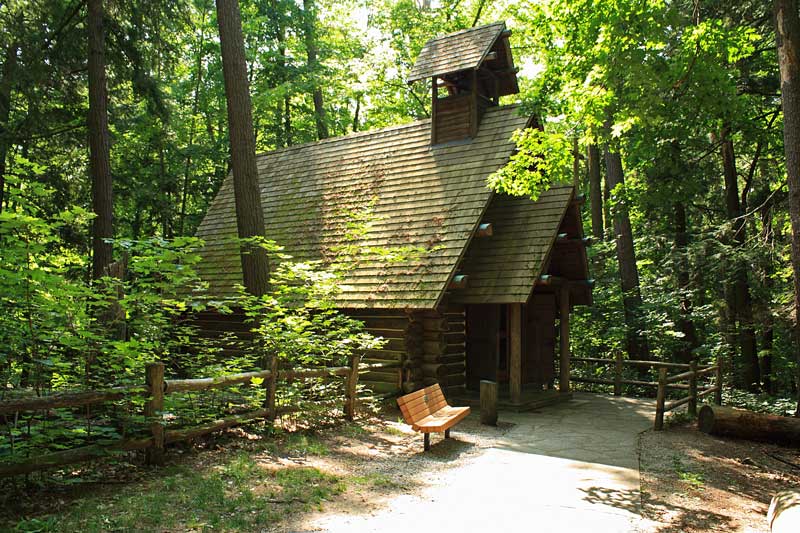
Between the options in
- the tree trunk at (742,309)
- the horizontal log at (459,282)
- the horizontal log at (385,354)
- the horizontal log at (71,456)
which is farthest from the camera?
the tree trunk at (742,309)

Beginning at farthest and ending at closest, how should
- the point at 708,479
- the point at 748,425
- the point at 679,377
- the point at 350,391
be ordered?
the point at 679,377, the point at 350,391, the point at 748,425, the point at 708,479

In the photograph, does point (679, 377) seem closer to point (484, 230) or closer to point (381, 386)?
point (484, 230)

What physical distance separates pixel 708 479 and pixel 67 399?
7.59 metres

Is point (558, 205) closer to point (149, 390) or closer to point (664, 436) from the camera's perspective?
point (664, 436)

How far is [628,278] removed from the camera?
18688mm

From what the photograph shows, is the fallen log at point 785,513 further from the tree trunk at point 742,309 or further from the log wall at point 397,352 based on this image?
the tree trunk at point 742,309

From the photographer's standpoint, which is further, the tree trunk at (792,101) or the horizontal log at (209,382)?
the tree trunk at (792,101)

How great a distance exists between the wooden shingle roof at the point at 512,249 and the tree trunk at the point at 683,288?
415 centimetres

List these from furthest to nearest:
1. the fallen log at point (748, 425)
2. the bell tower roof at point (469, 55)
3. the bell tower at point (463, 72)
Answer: the bell tower at point (463, 72)
the bell tower roof at point (469, 55)
the fallen log at point (748, 425)

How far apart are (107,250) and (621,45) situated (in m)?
9.92

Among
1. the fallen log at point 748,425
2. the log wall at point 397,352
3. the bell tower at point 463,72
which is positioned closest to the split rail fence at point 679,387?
the fallen log at point 748,425

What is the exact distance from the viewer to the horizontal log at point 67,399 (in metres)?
5.48

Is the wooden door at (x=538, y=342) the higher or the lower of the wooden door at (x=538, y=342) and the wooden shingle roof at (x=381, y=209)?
the lower

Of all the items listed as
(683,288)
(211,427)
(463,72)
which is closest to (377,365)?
(211,427)
